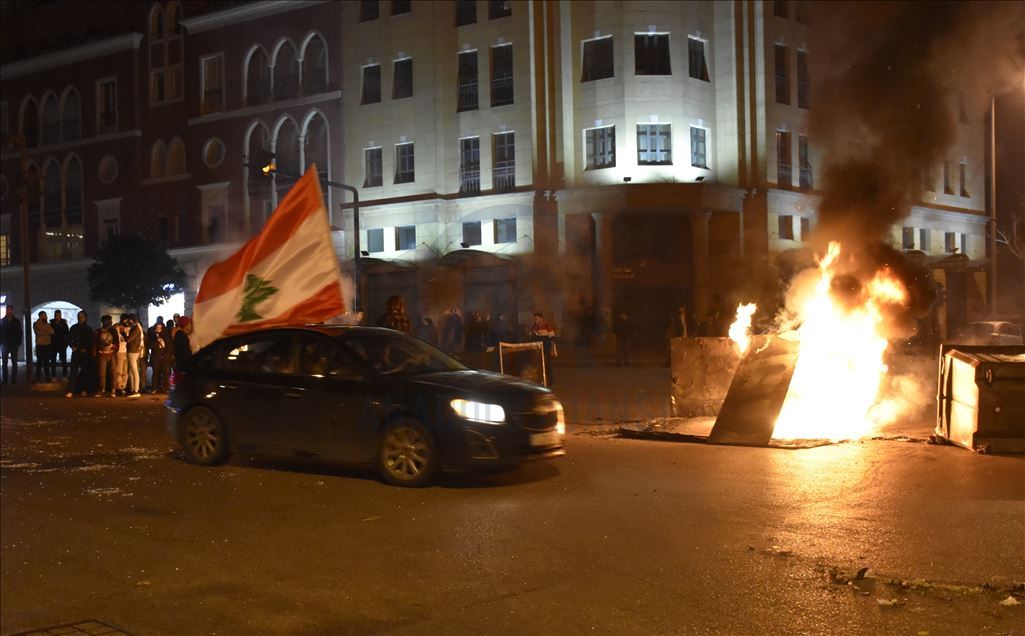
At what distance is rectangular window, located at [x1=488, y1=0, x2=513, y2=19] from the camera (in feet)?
120

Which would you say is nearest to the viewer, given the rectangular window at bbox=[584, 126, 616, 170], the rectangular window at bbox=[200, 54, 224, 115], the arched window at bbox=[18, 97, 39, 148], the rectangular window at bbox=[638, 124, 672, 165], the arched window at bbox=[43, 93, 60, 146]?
the rectangular window at bbox=[638, 124, 672, 165]

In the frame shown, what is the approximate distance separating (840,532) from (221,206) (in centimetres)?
4069

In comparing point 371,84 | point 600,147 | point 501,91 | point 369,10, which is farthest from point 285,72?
point 600,147

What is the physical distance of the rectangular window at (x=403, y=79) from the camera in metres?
38.5

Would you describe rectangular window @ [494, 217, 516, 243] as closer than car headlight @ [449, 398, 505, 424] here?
No

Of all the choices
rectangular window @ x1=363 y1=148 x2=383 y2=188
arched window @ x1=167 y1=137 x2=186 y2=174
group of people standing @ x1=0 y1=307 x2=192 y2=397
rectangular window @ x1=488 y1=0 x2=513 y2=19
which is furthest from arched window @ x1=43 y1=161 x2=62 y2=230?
group of people standing @ x1=0 y1=307 x2=192 y2=397

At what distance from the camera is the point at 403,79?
127 ft

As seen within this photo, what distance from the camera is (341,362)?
368 inches

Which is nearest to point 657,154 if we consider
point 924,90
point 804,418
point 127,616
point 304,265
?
point 924,90

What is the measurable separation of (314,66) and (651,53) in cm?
1463

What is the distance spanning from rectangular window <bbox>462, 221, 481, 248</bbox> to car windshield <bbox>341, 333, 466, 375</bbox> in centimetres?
2711

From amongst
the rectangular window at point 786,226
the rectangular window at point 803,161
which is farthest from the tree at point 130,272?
the rectangular window at point 803,161

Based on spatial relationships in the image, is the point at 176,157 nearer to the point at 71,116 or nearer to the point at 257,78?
the point at 257,78

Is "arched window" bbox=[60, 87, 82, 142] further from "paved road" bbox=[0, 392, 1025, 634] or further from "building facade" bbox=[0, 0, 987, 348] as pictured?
"paved road" bbox=[0, 392, 1025, 634]
